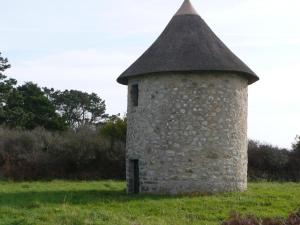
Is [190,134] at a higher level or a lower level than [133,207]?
higher

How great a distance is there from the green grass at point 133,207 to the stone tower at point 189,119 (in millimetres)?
916

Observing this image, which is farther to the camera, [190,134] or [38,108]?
[38,108]

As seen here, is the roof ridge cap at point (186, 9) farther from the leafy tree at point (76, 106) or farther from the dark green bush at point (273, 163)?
the leafy tree at point (76, 106)

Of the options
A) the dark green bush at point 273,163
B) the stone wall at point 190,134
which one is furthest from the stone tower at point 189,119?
the dark green bush at point 273,163

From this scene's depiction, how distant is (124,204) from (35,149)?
17.1 metres

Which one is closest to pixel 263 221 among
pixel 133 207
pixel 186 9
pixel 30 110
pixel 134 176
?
pixel 133 207

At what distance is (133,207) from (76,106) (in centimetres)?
4405

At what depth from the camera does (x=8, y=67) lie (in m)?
39.5

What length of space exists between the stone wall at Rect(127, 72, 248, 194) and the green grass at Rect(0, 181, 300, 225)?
2.75 feet

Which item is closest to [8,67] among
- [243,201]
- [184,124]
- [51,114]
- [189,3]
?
[51,114]

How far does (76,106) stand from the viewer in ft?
192

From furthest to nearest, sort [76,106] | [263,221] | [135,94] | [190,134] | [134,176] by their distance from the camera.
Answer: [76,106]
[135,94]
[134,176]
[190,134]
[263,221]

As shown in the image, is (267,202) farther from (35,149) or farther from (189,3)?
(35,149)

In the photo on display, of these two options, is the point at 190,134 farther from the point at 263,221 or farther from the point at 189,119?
the point at 263,221
